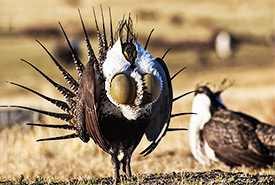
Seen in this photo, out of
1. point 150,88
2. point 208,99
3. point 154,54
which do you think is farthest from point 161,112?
point 154,54

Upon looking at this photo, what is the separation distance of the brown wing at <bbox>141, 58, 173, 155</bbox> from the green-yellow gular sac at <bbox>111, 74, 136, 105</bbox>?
Answer: 18.5 inches

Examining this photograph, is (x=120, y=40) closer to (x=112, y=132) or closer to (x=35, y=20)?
(x=112, y=132)

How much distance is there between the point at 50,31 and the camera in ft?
100

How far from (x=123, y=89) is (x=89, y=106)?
0.33 metres

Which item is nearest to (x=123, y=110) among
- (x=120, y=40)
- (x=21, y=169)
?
(x=120, y=40)

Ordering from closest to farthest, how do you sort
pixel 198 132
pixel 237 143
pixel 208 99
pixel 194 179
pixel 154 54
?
1. pixel 194 179
2. pixel 237 143
3. pixel 198 132
4. pixel 208 99
5. pixel 154 54

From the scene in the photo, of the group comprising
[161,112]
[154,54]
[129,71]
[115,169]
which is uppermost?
[154,54]

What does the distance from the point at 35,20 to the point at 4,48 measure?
5.26 meters

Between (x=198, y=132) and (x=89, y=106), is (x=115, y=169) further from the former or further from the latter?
(x=198, y=132)

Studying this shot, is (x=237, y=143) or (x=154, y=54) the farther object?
(x=154, y=54)

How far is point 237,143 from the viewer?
714 centimetres

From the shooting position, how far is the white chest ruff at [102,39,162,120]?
432 cm

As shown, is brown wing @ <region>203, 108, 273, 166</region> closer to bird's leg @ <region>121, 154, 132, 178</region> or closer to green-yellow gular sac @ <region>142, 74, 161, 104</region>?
bird's leg @ <region>121, 154, 132, 178</region>

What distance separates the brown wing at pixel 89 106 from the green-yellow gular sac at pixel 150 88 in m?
0.37
